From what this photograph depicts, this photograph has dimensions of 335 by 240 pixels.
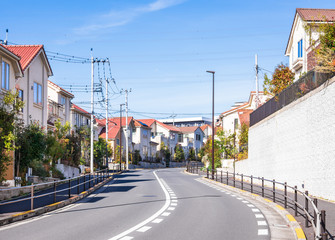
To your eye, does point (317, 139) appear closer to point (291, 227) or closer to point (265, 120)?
point (291, 227)

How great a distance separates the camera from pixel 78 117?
67000mm

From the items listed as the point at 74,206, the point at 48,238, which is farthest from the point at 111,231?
the point at 74,206

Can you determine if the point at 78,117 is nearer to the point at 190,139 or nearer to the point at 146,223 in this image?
the point at 146,223

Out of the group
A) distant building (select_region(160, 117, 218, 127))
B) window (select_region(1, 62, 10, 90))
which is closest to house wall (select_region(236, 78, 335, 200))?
window (select_region(1, 62, 10, 90))

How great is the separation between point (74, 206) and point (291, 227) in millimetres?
9360

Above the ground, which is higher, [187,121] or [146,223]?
[187,121]

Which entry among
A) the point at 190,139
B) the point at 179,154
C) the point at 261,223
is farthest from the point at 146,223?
the point at 190,139

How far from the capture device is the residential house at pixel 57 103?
1975 inches

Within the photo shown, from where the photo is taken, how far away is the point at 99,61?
Answer: 189 feet

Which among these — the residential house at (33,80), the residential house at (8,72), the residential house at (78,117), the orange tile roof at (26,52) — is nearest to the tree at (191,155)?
the residential house at (78,117)

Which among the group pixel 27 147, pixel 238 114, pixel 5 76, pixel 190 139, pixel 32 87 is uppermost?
pixel 238 114

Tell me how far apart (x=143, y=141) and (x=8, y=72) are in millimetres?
76399

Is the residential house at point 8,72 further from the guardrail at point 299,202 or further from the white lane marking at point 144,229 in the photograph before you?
the white lane marking at point 144,229

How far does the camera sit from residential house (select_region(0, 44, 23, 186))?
2556cm
